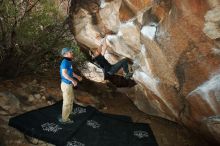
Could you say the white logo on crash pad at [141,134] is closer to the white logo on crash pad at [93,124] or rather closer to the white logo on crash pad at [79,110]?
the white logo on crash pad at [93,124]

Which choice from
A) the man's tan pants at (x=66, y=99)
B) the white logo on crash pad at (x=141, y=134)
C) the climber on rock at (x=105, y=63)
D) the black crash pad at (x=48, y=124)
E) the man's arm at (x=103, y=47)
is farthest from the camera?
the man's arm at (x=103, y=47)

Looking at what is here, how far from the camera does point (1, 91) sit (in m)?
10.2

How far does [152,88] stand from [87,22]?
4498 millimetres

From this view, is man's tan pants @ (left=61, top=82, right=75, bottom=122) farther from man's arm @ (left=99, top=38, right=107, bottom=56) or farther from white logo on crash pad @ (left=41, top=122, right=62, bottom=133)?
man's arm @ (left=99, top=38, right=107, bottom=56)

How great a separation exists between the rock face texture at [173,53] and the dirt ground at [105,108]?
0.41 meters

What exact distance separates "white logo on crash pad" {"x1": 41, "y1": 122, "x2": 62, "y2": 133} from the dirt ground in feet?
1.67

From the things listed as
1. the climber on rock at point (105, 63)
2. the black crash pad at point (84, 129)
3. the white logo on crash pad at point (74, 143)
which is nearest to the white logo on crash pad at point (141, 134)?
the black crash pad at point (84, 129)

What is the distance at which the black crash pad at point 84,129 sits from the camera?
850 centimetres

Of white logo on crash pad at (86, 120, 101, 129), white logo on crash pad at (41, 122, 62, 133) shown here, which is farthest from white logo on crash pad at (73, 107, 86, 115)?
white logo on crash pad at (41, 122, 62, 133)

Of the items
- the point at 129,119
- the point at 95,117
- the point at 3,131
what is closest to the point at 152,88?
the point at 129,119

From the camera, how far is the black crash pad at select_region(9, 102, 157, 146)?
8500 mm

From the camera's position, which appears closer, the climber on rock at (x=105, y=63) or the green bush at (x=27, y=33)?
the green bush at (x=27, y=33)

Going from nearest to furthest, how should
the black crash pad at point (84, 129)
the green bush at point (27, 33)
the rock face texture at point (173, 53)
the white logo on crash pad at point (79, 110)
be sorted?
the rock face texture at point (173, 53)
the black crash pad at point (84, 129)
the white logo on crash pad at point (79, 110)
the green bush at point (27, 33)

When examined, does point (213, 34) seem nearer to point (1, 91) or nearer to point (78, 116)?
point (78, 116)
